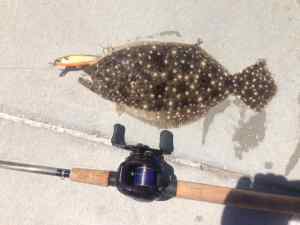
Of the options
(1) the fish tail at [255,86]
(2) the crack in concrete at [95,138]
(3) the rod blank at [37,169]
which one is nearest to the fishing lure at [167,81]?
(1) the fish tail at [255,86]

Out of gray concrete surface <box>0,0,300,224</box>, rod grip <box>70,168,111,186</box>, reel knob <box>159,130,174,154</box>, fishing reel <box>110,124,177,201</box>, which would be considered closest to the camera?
fishing reel <box>110,124,177,201</box>

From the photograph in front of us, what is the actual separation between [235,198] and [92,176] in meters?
1.04

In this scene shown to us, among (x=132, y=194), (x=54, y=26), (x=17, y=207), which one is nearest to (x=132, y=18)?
(x=54, y=26)

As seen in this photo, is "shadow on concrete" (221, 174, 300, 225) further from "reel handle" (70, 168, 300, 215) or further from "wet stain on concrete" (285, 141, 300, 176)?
"reel handle" (70, 168, 300, 215)

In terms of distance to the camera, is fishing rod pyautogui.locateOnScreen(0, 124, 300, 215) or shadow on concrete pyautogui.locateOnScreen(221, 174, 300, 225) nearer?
fishing rod pyautogui.locateOnScreen(0, 124, 300, 215)

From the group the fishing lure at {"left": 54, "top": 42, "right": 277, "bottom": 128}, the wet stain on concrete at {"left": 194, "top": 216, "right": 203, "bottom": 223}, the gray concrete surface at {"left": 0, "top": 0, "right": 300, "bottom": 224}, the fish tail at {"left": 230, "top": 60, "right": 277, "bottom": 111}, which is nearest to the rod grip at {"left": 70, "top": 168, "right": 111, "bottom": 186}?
the gray concrete surface at {"left": 0, "top": 0, "right": 300, "bottom": 224}

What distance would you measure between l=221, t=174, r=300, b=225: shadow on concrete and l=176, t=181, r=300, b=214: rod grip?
318mm

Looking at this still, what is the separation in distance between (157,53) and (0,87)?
132cm

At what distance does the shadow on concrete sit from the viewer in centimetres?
333

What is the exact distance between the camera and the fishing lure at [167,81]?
3301 millimetres

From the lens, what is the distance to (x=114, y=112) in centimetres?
345

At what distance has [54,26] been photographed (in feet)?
11.5

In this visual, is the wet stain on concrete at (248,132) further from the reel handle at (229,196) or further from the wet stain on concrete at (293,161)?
the reel handle at (229,196)

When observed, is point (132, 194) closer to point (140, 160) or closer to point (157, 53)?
point (140, 160)
